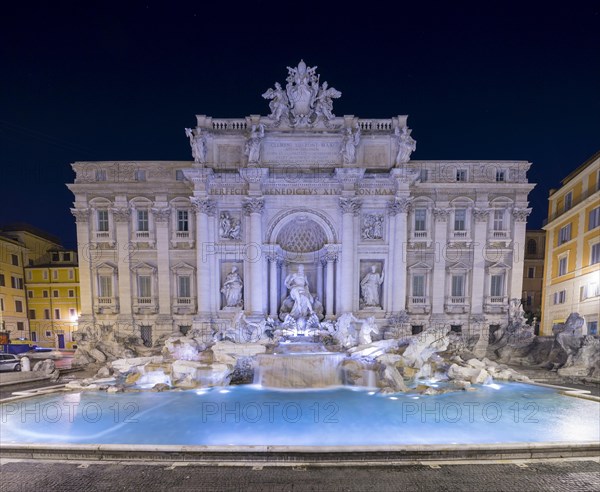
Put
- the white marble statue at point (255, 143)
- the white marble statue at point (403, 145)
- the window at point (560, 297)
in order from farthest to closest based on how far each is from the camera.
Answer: the window at point (560, 297) < the white marble statue at point (403, 145) < the white marble statue at point (255, 143)

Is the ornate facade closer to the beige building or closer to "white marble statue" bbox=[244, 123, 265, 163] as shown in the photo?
"white marble statue" bbox=[244, 123, 265, 163]

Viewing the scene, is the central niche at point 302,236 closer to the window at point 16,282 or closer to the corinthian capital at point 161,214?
the corinthian capital at point 161,214

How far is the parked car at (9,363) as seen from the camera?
13.5 m

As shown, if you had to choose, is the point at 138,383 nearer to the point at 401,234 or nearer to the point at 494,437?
the point at 494,437

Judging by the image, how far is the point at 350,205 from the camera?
58.3ft

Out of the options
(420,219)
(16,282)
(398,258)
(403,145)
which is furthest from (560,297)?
(16,282)

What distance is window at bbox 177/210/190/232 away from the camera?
1941 centimetres

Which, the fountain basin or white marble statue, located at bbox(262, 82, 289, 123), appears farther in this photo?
white marble statue, located at bbox(262, 82, 289, 123)

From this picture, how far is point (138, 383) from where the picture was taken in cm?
1234

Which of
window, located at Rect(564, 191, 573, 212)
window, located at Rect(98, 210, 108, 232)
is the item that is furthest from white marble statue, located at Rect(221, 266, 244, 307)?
window, located at Rect(564, 191, 573, 212)

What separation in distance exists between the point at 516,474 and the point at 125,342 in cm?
1920

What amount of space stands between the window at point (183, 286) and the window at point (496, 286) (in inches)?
742

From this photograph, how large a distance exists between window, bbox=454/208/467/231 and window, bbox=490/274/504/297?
363 cm

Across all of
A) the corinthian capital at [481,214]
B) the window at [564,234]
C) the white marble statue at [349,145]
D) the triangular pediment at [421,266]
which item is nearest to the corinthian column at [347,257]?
the white marble statue at [349,145]
